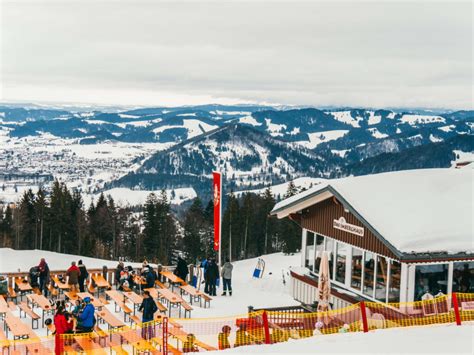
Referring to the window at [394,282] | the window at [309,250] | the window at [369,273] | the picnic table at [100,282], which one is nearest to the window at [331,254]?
the window at [309,250]

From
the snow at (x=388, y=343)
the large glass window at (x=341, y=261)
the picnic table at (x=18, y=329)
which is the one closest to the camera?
the snow at (x=388, y=343)

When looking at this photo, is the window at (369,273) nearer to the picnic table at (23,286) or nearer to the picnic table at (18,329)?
the picnic table at (18,329)

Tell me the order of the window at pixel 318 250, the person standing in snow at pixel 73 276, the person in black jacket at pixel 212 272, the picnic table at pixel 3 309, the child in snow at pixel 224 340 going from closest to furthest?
1. the child in snow at pixel 224 340
2. the picnic table at pixel 3 309
3. the window at pixel 318 250
4. the person standing in snow at pixel 73 276
5. the person in black jacket at pixel 212 272

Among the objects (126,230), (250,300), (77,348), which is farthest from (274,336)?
(126,230)

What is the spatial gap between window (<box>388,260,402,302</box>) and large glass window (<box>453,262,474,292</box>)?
1313 mm

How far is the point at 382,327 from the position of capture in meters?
11.9

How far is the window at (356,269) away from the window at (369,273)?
219 millimetres

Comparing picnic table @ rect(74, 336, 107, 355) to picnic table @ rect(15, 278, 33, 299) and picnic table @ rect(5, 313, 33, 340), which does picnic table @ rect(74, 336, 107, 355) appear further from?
picnic table @ rect(15, 278, 33, 299)

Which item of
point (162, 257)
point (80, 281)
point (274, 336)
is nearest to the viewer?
point (274, 336)

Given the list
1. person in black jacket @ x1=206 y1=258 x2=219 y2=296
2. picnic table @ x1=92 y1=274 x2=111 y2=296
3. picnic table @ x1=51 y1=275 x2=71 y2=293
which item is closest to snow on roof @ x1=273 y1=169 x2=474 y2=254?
person in black jacket @ x1=206 y1=258 x2=219 y2=296

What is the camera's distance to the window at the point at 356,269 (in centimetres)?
1480

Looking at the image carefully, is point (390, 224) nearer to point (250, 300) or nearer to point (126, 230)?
point (250, 300)

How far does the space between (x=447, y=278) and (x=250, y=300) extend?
755 cm

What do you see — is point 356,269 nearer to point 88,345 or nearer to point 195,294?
point 195,294
